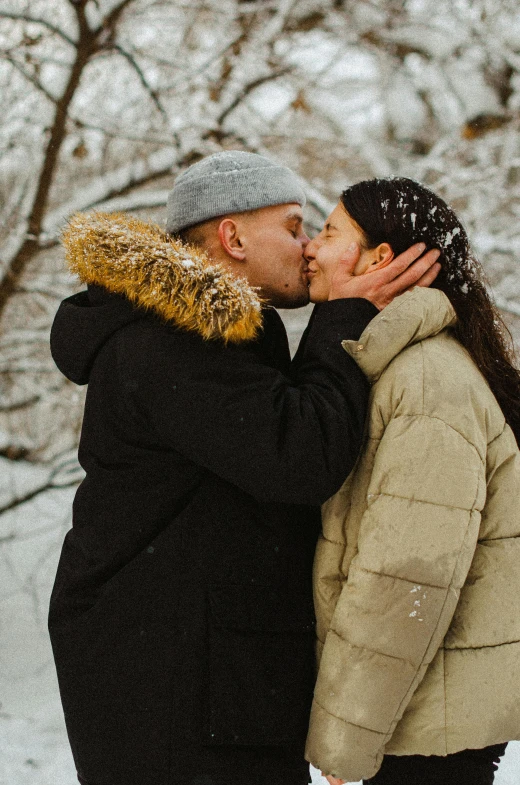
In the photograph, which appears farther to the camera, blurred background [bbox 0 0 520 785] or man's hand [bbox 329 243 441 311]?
blurred background [bbox 0 0 520 785]

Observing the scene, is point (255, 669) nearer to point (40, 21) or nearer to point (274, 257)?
point (274, 257)

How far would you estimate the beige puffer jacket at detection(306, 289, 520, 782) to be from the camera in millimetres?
1418

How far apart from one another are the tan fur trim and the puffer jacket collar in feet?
0.81

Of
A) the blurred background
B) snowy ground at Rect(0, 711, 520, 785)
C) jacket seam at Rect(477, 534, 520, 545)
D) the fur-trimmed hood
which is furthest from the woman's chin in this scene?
the blurred background

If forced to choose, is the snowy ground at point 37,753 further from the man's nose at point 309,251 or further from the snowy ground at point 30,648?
the man's nose at point 309,251

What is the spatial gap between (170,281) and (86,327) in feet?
0.86

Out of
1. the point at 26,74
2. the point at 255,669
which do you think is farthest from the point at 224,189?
the point at 26,74

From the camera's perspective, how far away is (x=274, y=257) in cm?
193

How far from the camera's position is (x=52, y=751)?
365cm

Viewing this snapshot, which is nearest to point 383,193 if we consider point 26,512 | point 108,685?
point 108,685

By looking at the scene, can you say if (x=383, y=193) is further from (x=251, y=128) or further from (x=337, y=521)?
(x=251, y=128)

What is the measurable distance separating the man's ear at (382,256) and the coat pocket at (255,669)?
32.5 inches

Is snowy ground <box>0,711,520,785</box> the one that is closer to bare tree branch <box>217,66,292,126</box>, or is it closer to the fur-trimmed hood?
the fur-trimmed hood

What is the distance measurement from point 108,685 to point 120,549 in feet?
1.00
